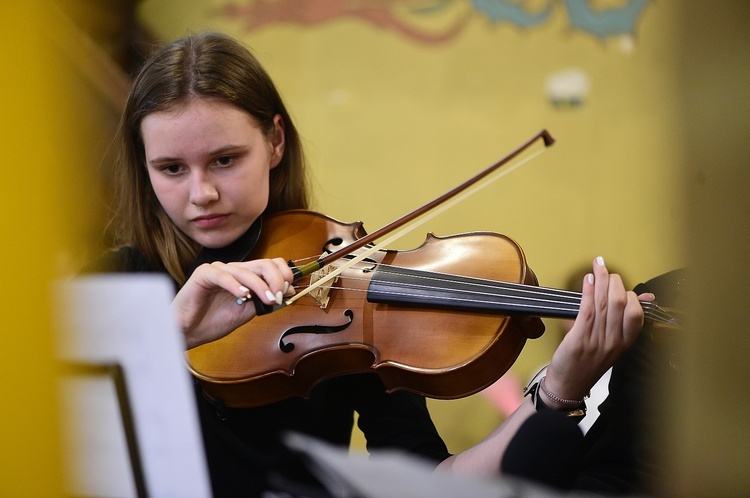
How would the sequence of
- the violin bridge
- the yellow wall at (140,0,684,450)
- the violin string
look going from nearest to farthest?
1. the violin string
2. the violin bridge
3. the yellow wall at (140,0,684,450)

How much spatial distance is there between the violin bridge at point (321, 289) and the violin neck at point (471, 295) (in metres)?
0.06

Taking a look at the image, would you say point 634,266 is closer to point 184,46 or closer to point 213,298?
point 213,298

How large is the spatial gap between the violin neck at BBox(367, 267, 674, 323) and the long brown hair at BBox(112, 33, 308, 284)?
0.72 feet

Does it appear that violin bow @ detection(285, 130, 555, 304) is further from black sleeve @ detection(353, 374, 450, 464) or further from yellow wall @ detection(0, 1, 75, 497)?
yellow wall @ detection(0, 1, 75, 497)

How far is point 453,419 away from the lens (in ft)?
3.29

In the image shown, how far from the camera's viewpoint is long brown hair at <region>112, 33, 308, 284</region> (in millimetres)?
895

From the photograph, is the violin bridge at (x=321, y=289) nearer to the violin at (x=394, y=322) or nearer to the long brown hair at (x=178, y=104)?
the violin at (x=394, y=322)

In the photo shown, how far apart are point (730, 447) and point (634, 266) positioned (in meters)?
0.27

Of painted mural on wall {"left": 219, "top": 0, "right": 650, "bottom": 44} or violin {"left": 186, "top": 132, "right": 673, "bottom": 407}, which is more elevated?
painted mural on wall {"left": 219, "top": 0, "right": 650, "bottom": 44}

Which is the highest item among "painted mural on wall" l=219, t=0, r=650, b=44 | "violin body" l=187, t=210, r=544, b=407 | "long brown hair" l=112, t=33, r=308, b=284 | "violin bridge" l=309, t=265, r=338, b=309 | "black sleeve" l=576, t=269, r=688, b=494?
"painted mural on wall" l=219, t=0, r=650, b=44

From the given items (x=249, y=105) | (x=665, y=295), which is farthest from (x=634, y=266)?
(x=249, y=105)

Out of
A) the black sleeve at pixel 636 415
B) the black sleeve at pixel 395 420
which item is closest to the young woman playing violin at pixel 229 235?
the black sleeve at pixel 395 420

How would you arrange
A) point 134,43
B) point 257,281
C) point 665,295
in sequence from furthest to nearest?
point 134,43 < point 665,295 < point 257,281

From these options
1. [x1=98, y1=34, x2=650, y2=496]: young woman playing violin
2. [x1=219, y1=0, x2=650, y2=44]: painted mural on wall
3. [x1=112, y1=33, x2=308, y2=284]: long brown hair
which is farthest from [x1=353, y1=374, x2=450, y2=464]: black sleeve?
[x1=219, y1=0, x2=650, y2=44]: painted mural on wall
